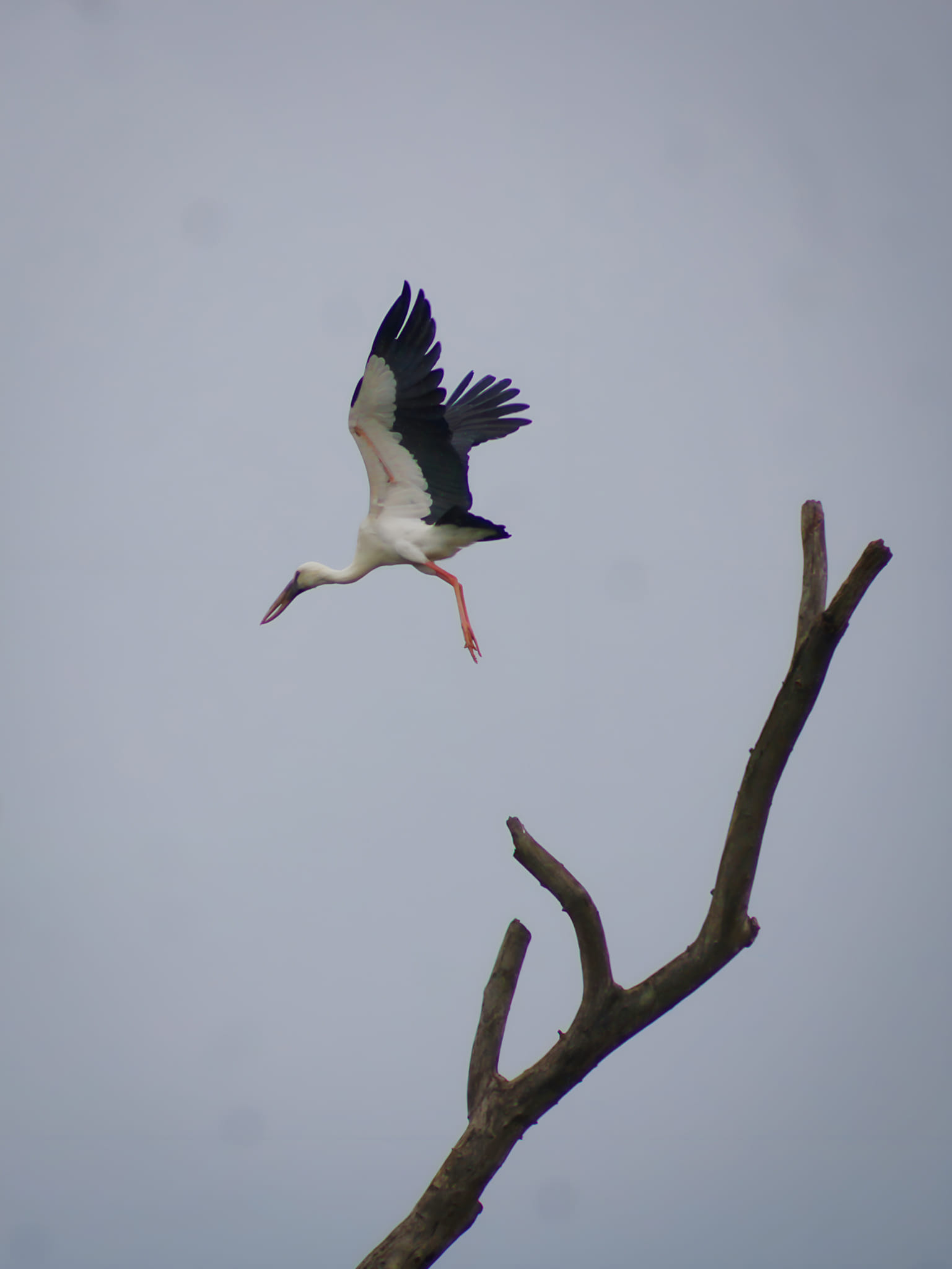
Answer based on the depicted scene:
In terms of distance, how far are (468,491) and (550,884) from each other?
256cm

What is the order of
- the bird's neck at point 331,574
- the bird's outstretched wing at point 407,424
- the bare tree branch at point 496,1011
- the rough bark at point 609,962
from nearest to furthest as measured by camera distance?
the rough bark at point 609,962, the bare tree branch at point 496,1011, the bird's outstretched wing at point 407,424, the bird's neck at point 331,574

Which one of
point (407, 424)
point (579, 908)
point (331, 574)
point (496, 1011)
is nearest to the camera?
point (579, 908)

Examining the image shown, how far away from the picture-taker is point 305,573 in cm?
675

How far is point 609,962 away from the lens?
4.16 m

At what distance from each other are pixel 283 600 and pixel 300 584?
221mm

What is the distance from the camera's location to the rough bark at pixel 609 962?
13.0 feet

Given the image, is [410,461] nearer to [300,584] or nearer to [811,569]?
[300,584]

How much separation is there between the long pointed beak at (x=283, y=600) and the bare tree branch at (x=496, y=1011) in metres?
2.85

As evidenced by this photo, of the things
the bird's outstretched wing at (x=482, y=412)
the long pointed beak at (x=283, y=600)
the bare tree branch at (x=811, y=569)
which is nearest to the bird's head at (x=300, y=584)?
the long pointed beak at (x=283, y=600)

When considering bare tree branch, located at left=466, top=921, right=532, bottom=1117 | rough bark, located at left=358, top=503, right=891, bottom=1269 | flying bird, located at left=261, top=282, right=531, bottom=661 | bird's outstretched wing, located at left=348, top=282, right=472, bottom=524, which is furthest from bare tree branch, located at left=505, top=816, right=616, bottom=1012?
bird's outstretched wing, located at left=348, top=282, right=472, bottom=524

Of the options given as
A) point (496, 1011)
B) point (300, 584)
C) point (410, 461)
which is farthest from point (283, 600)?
point (496, 1011)

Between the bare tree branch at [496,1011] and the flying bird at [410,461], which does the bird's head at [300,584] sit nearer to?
the flying bird at [410,461]

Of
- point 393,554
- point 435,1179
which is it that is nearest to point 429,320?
point 393,554

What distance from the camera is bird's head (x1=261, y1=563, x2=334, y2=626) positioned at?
6715mm
